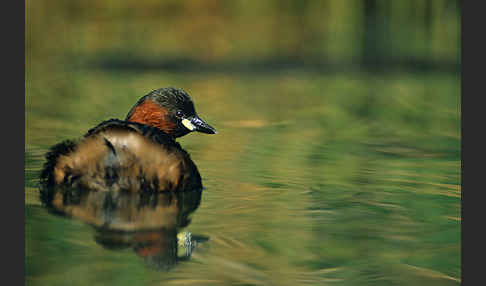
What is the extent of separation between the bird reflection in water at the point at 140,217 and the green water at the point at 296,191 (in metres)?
0.09

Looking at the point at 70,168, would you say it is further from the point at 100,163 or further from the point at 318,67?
the point at 318,67

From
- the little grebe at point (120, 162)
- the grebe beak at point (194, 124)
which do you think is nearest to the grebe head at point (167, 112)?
the grebe beak at point (194, 124)

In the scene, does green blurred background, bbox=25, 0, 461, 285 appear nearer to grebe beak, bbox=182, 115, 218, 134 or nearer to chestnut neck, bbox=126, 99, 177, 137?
grebe beak, bbox=182, 115, 218, 134

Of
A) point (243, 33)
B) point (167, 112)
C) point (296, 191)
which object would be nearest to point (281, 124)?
point (167, 112)

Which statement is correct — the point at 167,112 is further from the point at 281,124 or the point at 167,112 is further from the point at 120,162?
the point at 281,124

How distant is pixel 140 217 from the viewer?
5520 millimetres

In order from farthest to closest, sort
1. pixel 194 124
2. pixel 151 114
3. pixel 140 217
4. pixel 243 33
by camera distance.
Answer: pixel 243 33 < pixel 194 124 < pixel 151 114 < pixel 140 217

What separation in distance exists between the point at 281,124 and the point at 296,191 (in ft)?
12.9

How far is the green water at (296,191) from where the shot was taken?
180 inches

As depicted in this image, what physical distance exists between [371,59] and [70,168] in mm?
11324

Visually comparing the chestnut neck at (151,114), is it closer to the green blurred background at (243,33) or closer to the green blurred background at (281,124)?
the green blurred background at (281,124)

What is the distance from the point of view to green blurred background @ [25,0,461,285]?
4.76 meters

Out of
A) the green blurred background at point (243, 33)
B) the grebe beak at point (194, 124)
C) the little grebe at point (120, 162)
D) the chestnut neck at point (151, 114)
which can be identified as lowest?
the little grebe at point (120, 162)

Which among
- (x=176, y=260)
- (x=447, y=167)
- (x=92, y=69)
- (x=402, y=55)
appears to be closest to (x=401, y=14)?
(x=402, y=55)
